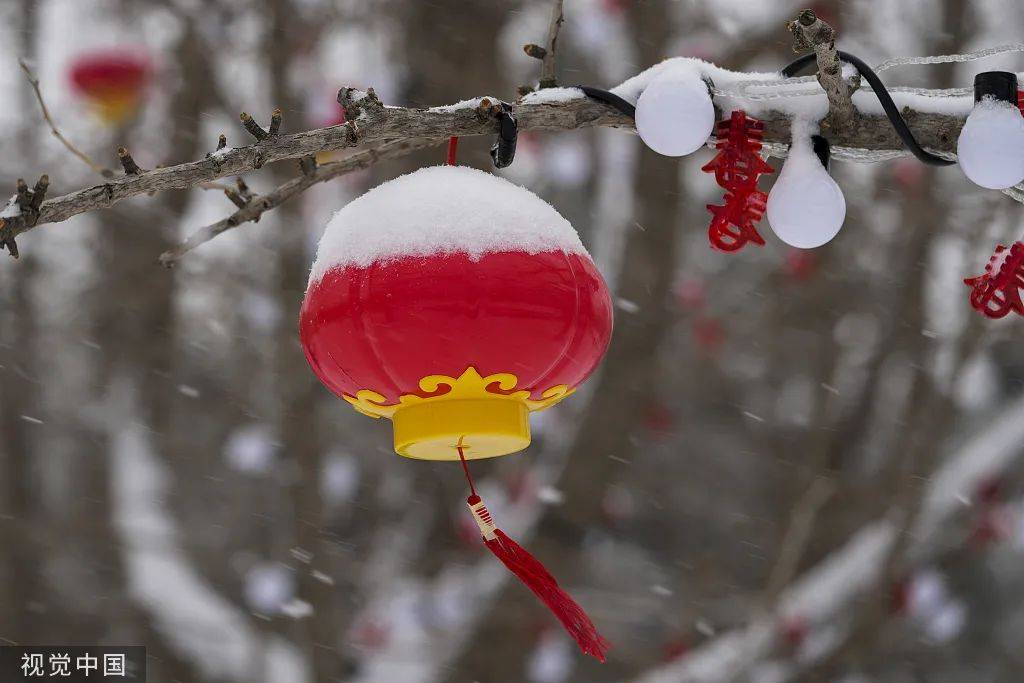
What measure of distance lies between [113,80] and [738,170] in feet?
11.8

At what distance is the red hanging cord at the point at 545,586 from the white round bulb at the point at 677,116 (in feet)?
1.38

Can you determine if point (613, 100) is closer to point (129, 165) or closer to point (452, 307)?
point (452, 307)

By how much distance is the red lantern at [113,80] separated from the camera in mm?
4008

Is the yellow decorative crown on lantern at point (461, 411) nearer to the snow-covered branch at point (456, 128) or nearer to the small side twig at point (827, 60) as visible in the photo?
the snow-covered branch at point (456, 128)

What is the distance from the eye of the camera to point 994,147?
3.37ft

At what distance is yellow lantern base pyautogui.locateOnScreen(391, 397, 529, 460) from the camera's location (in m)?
1.18

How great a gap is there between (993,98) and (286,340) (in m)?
2.89

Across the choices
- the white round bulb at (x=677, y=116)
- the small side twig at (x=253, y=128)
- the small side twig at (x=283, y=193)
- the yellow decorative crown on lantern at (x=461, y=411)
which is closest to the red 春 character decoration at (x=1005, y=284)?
the white round bulb at (x=677, y=116)

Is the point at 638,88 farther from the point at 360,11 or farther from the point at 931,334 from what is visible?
the point at 360,11

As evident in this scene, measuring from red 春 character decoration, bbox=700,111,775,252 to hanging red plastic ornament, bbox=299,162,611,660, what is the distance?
17cm

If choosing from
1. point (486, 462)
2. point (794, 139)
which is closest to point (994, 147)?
point (794, 139)

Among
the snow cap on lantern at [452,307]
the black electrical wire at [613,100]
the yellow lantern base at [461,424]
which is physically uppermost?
the black electrical wire at [613,100]

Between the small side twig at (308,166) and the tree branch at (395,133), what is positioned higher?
the small side twig at (308,166)

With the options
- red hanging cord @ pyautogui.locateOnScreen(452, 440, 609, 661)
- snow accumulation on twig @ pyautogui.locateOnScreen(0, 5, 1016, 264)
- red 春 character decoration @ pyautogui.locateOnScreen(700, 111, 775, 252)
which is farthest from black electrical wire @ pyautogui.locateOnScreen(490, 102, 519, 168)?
red hanging cord @ pyautogui.locateOnScreen(452, 440, 609, 661)
